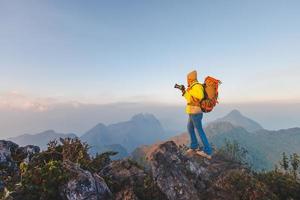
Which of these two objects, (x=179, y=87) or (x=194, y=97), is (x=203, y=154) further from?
(x=179, y=87)

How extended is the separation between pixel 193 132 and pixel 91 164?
6.39m

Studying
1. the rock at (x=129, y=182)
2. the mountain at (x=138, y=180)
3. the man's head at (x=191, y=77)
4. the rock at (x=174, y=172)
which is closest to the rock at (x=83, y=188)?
the mountain at (x=138, y=180)

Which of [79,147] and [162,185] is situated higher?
[79,147]

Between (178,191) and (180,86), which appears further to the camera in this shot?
(180,86)

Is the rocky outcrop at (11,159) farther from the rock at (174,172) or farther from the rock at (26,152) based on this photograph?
the rock at (174,172)

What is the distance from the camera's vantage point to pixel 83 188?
12602mm

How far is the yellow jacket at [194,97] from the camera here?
53.2 ft

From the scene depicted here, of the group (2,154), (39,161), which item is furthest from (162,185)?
(2,154)

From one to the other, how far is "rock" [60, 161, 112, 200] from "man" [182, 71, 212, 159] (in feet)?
19.1

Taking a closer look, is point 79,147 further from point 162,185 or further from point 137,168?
point 162,185

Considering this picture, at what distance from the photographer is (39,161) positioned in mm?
17188

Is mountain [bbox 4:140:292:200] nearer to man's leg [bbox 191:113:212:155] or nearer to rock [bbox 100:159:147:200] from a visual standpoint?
rock [bbox 100:159:147:200]

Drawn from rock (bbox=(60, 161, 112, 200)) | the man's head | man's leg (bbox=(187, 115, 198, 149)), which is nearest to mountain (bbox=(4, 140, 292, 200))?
rock (bbox=(60, 161, 112, 200))

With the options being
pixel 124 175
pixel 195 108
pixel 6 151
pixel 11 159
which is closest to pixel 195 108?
pixel 195 108
